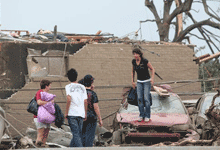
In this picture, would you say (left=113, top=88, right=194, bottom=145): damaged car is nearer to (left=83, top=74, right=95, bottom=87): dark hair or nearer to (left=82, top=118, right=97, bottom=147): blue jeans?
(left=82, top=118, right=97, bottom=147): blue jeans

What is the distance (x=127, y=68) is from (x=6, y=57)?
4117 mm

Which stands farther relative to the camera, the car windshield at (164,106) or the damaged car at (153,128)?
the car windshield at (164,106)

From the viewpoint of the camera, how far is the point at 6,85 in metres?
18.4

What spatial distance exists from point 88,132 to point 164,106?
2.85 metres

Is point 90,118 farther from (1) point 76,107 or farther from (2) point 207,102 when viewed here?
(2) point 207,102

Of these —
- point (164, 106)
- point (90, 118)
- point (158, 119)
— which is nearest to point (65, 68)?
point (164, 106)

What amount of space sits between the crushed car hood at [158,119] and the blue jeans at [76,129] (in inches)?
70.7

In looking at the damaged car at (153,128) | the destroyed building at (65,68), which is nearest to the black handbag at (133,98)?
the damaged car at (153,128)

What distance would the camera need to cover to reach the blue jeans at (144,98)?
455 inches

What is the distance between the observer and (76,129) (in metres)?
9.84

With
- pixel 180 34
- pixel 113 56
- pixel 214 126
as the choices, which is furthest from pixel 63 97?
pixel 180 34

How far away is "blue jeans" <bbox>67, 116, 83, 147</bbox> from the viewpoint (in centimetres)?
976

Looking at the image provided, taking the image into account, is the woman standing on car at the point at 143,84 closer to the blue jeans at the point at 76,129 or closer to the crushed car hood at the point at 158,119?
the crushed car hood at the point at 158,119

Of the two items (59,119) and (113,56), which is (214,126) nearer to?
(59,119)
